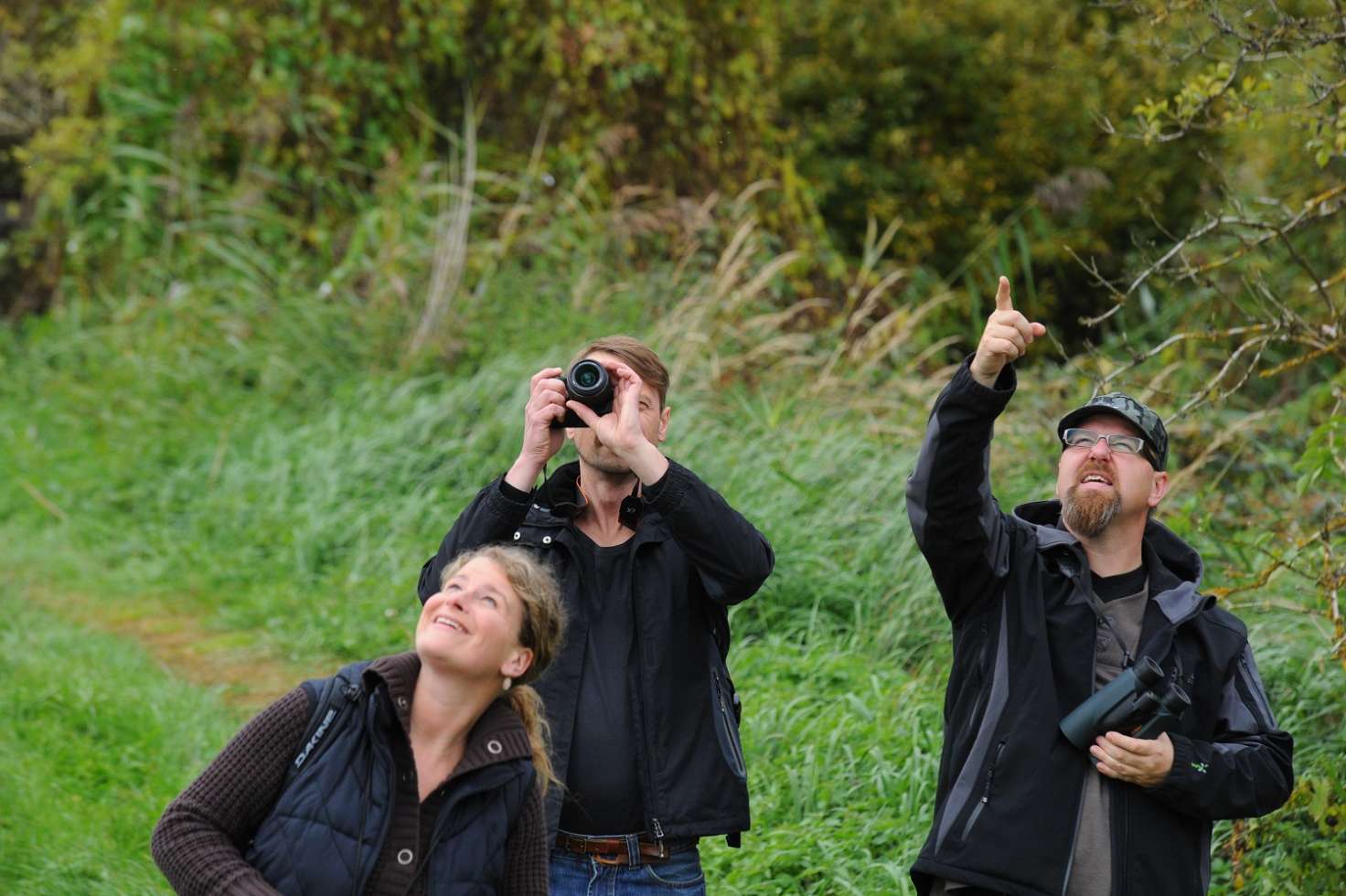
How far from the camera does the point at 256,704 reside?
21.2 ft

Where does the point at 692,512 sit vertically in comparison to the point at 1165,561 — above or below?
below

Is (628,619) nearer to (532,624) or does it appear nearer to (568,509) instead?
(568,509)

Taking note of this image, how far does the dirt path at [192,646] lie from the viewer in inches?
265

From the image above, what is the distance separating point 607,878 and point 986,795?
2.66ft

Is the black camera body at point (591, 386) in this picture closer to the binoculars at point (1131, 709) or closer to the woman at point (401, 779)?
the woman at point (401, 779)

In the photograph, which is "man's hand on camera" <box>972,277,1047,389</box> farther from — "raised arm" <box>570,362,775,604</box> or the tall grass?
the tall grass

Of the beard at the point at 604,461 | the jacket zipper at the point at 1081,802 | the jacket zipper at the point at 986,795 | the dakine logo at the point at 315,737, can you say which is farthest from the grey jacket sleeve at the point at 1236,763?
the dakine logo at the point at 315,737

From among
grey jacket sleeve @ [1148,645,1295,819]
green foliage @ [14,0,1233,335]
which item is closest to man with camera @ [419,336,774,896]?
grey jacket sleeve @ [1148,645,1295,819]

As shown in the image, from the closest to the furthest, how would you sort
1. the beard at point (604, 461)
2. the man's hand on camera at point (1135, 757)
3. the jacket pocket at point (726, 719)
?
the man's hand on camera at point (1135, 757) → the jacket pocket at point (726, 719) → the beard at point (604, 461)

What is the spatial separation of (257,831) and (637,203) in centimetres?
880

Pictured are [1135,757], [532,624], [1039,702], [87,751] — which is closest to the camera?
[532,624]

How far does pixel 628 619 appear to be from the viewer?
3381 millimetres

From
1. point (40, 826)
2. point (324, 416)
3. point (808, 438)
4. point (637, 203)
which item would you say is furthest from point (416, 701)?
point (637, 203)

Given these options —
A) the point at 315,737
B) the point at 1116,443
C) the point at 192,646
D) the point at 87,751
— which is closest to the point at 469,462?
the point at 192,646
